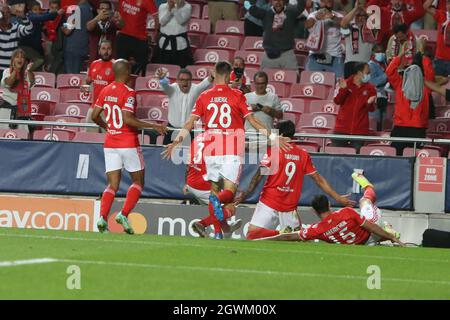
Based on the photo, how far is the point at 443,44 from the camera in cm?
2142

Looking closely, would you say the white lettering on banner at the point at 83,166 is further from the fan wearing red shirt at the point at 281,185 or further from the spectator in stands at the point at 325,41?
the spectator in stands at the point at 325,41

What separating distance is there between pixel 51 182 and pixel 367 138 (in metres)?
5.01

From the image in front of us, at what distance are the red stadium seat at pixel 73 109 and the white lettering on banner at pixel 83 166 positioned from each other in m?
2.50

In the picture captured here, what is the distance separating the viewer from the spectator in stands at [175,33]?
22.7 meters

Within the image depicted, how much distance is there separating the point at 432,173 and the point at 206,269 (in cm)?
803

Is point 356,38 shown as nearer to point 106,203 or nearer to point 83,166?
point 83,166

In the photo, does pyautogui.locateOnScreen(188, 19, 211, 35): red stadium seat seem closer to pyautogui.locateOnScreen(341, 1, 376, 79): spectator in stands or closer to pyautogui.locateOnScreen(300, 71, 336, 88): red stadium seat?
pyautogui.locateOnScreen(300, 71, 336, 88): red stadium seat

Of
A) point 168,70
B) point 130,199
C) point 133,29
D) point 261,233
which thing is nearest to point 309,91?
point 168,70

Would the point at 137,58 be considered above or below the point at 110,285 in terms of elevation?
above

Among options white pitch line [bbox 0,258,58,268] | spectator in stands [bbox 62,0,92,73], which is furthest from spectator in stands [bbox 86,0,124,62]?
white pitch line [bbox 0,258,58,268]
